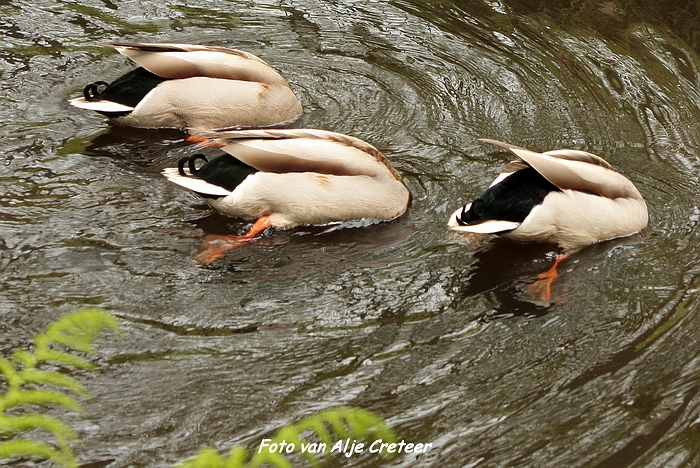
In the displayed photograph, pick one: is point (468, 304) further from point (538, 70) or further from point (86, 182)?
point (538, 70)

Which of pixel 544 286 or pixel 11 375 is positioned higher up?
pixel 11 375

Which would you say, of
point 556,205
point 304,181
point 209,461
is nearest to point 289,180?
point 304,181

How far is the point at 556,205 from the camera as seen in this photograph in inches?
204

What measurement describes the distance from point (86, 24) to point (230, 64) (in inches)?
74.2

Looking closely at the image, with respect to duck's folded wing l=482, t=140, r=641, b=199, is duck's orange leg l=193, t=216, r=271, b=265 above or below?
below

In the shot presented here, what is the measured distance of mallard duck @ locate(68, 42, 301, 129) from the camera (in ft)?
21.1

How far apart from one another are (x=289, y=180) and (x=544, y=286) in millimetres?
1606

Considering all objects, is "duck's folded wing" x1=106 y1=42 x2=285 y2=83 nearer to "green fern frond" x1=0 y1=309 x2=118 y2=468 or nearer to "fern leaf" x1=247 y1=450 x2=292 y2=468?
"green fern frond" x1=0 y1=309 x2=118 y2=468

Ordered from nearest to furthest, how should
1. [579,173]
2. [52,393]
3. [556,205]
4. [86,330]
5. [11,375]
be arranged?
[11,375] < [52,393] < [86,330] < [556,205] < [579,173]

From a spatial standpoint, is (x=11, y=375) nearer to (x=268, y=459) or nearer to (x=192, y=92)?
(x=268, y=459)

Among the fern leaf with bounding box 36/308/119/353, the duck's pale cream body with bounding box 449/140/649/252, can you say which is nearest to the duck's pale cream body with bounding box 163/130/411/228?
the duck's pale cream body with bounding box 449/140/649/252

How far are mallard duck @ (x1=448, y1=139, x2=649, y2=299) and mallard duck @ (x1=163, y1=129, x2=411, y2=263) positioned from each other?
66 centimetres

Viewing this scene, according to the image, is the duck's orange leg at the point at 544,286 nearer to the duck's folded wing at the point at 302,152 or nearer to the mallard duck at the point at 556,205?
the mallard duck at the point at 556,205

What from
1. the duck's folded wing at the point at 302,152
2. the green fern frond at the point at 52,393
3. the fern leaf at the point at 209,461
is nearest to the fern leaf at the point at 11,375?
the green fern frond at the point at 52,393
